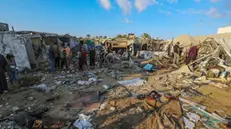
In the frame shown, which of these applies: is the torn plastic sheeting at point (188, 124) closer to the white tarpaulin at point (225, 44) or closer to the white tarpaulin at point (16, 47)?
the white tarpaulin at point (225, 44)

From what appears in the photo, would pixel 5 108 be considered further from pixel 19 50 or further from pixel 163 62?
pixel 163 62

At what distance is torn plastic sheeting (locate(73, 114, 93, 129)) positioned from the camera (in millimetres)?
3170

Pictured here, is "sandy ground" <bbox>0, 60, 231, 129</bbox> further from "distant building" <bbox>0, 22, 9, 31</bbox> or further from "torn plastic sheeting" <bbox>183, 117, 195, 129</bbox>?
"distant building" <bbox>0, 22, 9, 31</bbox>

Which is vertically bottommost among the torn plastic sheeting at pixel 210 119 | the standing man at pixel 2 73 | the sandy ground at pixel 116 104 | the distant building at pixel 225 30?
the torn plastic sheeting at pixel 210 119

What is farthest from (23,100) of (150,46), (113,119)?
(150,46)

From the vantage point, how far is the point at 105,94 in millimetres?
5035

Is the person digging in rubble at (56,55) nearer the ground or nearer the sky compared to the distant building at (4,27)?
nearer the ground

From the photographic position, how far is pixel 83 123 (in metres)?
3.27

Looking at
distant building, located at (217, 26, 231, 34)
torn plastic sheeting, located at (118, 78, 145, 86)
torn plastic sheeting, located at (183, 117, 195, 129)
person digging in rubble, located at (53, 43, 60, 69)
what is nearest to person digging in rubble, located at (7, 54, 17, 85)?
person digging in rubble, located at (53, 43, 60, 69)

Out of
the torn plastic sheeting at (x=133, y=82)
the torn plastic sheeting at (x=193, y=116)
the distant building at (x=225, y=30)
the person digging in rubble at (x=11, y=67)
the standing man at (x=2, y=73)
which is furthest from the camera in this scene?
the distant building at (x=225, y=30)

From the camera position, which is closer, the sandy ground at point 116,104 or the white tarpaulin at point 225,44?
the sandy ground at point 116,104

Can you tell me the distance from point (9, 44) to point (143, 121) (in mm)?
8192

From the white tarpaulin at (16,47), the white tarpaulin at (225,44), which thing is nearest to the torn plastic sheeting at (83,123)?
the white tarpaulin at (16,47)

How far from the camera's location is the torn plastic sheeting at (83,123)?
3170mm
